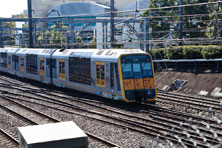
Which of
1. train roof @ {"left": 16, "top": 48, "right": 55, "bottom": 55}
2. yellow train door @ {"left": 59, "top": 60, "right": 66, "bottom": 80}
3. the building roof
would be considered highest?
the building roof

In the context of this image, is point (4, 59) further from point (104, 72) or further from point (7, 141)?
point (7, 141)

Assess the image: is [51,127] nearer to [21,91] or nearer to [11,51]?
[21,91]

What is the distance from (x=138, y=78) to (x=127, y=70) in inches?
25.6

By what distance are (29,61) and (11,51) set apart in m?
5.02

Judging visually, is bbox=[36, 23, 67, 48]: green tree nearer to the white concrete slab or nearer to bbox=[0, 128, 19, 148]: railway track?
bbox=[0, 128, 19, 148]: railway track

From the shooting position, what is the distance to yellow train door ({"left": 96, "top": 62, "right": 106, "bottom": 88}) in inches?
717

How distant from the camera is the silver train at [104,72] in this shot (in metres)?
16.9

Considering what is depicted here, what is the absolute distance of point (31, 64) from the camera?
2834cm

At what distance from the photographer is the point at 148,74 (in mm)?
17344

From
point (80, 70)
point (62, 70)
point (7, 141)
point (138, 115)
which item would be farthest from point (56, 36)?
point (7, 141)

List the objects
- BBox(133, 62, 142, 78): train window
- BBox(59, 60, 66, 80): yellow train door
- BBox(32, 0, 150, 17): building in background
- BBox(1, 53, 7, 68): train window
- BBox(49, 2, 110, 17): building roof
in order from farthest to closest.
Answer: BBox(49, 2, 110, 17): building roof, BBox(32, 0, 150, 17): building in background, BBox(1, 53, 7, 68): train window, BBox(59, 60, 66, 80): yellow train door, BBox(133, 62, 142, 78): train window

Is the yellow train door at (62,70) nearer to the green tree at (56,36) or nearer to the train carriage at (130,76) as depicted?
the train carriage at (130,76)

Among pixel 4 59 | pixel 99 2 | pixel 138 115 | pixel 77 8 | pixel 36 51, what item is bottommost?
pixel 138 115

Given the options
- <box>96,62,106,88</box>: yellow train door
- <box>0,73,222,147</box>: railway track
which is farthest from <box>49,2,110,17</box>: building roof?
<box>96,62,106,88</box>: yellow train door
